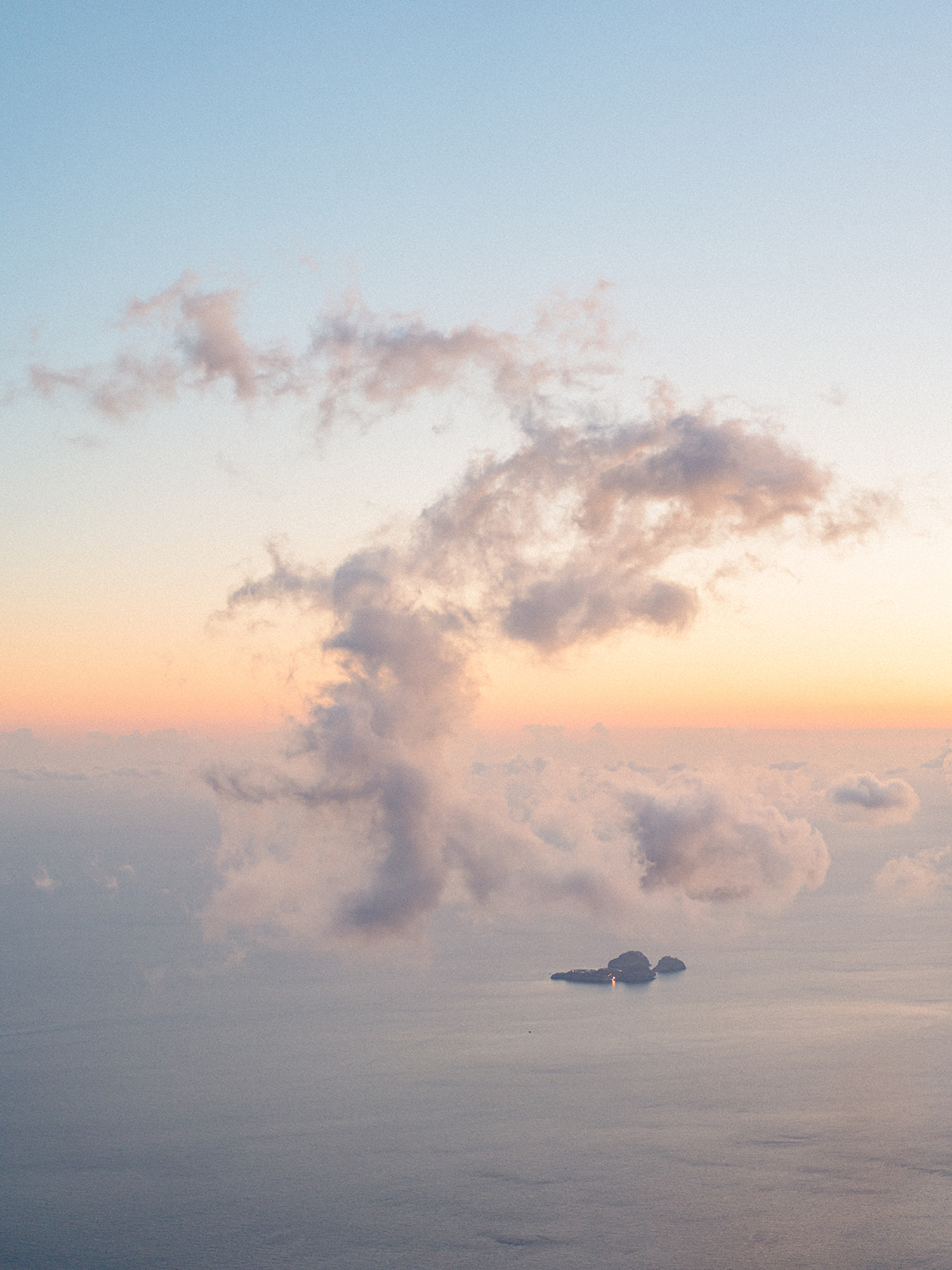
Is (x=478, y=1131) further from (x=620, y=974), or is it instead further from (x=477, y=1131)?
(x=620, y=974)

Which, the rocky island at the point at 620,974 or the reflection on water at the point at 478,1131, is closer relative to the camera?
the reflection on water at the point at 478,1131

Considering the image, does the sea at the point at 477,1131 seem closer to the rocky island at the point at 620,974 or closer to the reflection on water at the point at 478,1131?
the reflection on water at the point at 478,1131

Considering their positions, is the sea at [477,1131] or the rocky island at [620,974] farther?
the rocky island at [620,974]

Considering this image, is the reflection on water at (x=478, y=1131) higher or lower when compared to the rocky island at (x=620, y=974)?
lower

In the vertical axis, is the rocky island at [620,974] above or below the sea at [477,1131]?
above

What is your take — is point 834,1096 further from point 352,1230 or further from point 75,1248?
point 75,1248

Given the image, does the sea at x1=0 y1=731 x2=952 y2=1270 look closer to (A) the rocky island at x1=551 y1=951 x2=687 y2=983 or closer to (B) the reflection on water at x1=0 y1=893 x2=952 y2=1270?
(B) the reflection on water at x1=0 y1=893 x2=952 y2=1270

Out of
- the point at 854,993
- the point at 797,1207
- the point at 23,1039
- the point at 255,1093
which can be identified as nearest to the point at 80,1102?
the point at 255,1093

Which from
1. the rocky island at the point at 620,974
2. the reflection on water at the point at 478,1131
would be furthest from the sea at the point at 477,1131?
the rocky island at the point at 620,974
